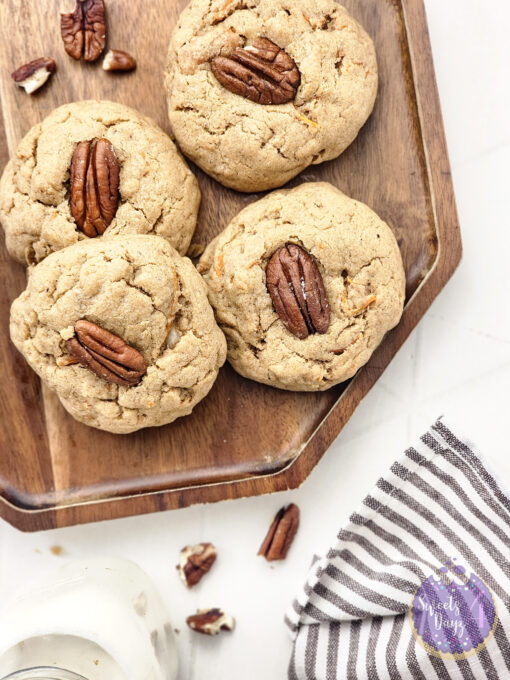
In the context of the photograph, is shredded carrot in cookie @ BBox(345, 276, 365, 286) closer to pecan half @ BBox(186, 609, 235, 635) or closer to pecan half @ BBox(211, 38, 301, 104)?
pecan half @ BBox(211, 38, 301, 104)

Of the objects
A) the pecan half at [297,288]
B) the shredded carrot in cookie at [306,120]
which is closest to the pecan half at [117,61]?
the shredded carrot in cookie at [306,120]

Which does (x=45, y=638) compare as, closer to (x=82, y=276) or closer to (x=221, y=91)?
(x=82, y=276)

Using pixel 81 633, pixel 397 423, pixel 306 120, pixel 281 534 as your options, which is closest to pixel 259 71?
pixel 306 120

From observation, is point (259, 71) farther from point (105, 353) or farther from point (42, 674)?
point (42, 674)

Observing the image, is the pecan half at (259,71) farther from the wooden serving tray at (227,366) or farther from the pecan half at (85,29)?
the pecan half at (85,29)

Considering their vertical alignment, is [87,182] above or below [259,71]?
below

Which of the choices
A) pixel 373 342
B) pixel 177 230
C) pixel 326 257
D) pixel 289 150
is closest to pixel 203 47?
pixel 289 150
